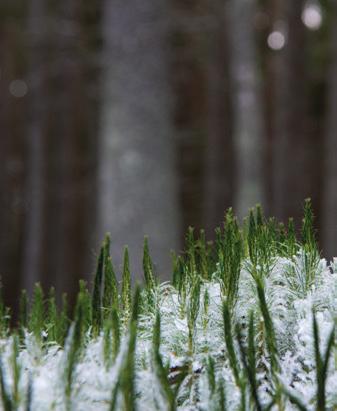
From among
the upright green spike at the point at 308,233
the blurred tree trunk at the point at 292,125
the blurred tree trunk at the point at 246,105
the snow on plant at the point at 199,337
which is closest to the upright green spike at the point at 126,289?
the snow on plant at the point at 199,337

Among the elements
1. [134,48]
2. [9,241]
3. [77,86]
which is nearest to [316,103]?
[77,86]

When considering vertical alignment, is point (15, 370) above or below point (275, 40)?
below

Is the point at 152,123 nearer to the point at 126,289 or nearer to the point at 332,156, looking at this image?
the point at 332,156

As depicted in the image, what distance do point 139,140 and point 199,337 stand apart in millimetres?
5841

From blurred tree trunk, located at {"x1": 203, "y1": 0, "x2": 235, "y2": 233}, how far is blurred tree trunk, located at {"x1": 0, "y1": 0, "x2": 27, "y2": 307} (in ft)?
14.4

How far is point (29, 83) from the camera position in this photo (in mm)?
14055

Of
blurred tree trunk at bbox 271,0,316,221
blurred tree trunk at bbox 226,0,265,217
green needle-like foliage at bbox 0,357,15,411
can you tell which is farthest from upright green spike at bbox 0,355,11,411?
blurred tree trunk at bbox 271,0,316,221

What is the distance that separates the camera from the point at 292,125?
11133mm

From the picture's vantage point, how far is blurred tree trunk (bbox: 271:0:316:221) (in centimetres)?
1098

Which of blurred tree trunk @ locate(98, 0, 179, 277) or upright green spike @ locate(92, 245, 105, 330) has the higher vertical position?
blurred tree trunk @ locate(98, 0, 179, 277)

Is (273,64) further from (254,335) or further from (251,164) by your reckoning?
(254,335)

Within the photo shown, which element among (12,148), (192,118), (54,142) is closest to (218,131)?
(54,142)

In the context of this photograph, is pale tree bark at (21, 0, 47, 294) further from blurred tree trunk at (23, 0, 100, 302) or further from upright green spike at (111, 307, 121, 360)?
upright green spike at (111, 307, 121, 360)

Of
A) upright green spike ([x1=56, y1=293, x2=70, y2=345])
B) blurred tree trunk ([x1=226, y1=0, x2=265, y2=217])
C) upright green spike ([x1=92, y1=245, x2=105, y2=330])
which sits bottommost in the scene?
upright green spike ([x1=56, y1=293, x2=70, y2=345])
